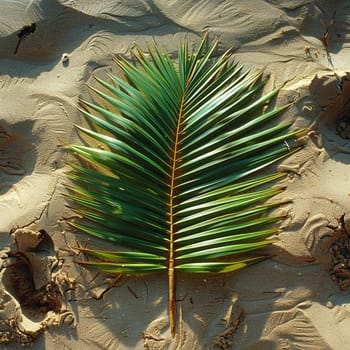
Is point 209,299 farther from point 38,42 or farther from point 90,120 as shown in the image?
point 38,42

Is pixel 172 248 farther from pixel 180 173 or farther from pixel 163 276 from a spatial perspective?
pixel 180 173

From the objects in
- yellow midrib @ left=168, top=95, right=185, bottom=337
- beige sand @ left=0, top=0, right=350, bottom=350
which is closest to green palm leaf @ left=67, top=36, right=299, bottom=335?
yellow midrib @ left=168, top=95, right=185, bottom=337

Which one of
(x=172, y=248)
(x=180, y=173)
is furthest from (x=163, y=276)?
(x=180, y=173)

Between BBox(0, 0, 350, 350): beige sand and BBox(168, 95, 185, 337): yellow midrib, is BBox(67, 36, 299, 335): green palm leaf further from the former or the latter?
BBox(0, 0, 350, 350): beige sand

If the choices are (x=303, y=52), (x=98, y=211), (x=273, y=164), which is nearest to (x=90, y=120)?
(x=98, y=211)

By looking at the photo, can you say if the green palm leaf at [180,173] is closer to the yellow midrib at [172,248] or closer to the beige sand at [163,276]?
the yellow midrib at [172,248]

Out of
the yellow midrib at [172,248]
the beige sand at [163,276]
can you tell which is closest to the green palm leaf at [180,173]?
the yellow midrib at [172,248]
